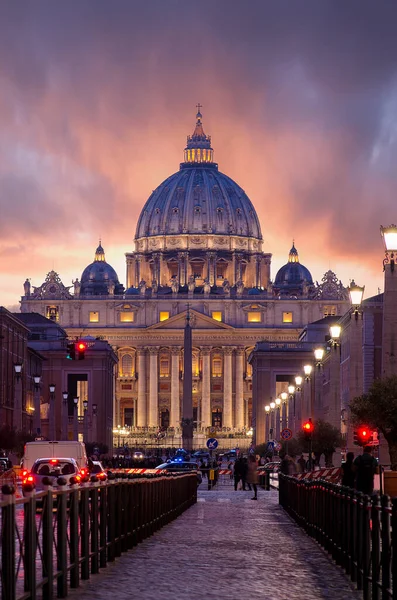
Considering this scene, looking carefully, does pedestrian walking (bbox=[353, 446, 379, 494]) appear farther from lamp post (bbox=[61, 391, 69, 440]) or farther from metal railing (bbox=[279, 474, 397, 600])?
lamp post (bbox=[61, 391, 69, 440])

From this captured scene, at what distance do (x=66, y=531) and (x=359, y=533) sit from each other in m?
3.37

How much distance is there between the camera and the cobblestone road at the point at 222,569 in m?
16.6

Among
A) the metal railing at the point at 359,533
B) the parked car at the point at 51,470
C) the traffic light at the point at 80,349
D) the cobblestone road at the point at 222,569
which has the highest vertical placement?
the traffic light at the point at 80,349

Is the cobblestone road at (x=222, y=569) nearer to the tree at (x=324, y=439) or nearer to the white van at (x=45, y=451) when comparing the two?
the white van at (x=45, y=451)

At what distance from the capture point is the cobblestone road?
16594mm

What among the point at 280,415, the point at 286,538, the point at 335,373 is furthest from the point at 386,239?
the point at 280,415

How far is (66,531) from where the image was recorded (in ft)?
54.0

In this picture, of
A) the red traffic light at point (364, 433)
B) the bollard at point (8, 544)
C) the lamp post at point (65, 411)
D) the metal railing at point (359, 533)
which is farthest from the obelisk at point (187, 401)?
the bollard at point (8, 544)

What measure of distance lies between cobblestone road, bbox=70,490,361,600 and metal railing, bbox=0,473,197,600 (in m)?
0.24

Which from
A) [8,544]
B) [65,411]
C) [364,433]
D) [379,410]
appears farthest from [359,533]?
[65,411]

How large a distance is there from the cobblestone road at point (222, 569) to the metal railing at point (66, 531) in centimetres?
24

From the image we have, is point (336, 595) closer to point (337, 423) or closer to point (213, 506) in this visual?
point (213, 506)

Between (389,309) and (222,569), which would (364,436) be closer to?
(389,309)

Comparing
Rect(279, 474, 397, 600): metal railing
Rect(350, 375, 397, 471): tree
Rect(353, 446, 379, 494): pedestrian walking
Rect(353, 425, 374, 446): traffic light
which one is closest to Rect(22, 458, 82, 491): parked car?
Rect(279, 474, 397, 600): metal railing
